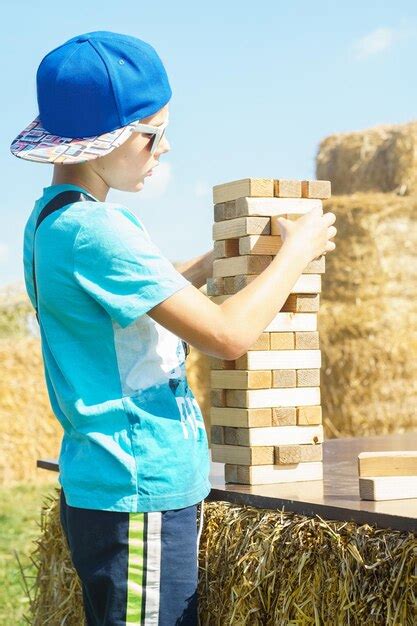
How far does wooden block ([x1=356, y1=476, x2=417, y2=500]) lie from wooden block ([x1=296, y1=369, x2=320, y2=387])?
1.41 ft

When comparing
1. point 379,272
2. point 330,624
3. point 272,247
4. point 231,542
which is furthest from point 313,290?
point 379,272

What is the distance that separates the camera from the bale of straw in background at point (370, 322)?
8.30m

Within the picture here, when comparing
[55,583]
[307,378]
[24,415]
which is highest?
[307,378]

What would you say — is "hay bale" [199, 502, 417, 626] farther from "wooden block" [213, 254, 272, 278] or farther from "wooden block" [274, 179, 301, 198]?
"wooden block" [274, 179, 301, 198]

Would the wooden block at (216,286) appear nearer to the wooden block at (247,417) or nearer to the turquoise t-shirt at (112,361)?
the wooden block at (247,417)

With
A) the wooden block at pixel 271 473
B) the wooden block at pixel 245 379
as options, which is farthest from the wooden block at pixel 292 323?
the wooden block at pixel 271 473

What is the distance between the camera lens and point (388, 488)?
225cm

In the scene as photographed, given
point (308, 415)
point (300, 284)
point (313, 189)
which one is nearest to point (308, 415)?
point (308, 415)

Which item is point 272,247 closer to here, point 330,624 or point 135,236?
point 135,236

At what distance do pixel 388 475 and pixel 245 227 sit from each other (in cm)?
65

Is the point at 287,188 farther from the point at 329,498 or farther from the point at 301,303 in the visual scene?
the point at 329,498

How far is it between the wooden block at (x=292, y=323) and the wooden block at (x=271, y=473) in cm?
32

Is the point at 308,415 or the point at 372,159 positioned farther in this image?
the point at 372,159

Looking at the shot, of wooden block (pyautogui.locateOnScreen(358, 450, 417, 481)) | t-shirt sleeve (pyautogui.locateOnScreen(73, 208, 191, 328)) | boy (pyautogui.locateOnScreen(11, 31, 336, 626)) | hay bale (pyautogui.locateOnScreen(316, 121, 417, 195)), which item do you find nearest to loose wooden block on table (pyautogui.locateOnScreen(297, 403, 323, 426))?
wooden block (pyautogui.locateOnScreen(358, 450, 417, 481))
